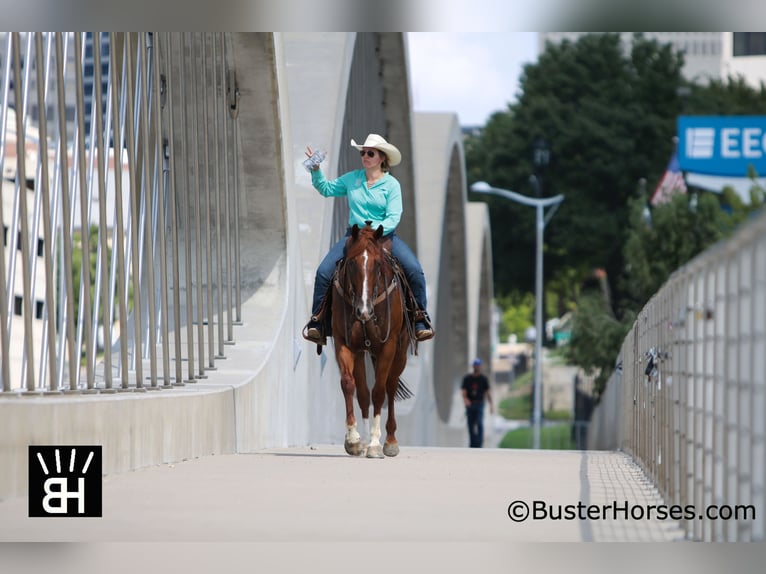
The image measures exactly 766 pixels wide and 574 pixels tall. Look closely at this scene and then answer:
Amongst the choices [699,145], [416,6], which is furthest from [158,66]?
[699,145]

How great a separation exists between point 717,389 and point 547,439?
1687 inches

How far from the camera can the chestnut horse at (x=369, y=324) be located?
1110 centimetres

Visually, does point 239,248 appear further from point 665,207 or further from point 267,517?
point 665,207

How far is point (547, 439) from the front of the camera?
1916 inches

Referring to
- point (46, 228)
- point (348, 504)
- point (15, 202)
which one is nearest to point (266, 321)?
point (15, 202)

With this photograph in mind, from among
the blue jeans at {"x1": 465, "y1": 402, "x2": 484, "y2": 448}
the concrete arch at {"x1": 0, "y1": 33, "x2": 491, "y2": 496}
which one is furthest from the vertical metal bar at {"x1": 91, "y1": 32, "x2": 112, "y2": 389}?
the blue jeans at {"x1": 465, "y1": 402, "x2": 484, "y2": 448}

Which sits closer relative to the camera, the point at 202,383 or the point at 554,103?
the point at 202,383

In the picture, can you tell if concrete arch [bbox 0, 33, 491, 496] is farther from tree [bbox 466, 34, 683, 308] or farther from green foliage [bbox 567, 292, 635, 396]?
tree [bbox 466, 34, 683, 308]

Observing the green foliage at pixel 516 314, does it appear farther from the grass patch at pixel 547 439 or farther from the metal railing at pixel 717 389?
the metal railing at pixel 717 389

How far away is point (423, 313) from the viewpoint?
474 inches

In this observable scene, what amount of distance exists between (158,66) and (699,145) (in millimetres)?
24963

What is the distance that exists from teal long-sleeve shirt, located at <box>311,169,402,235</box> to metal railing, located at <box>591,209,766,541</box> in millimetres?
2889

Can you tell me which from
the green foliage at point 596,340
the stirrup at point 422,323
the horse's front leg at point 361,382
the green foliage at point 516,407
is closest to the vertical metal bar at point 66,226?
the horse's front leg at point 361,382

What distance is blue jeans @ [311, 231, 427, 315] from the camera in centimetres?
1167
